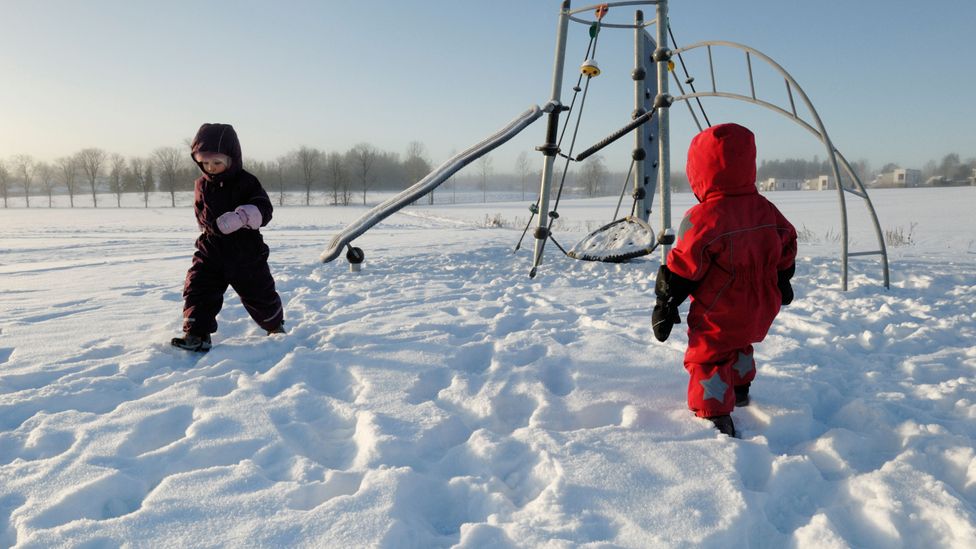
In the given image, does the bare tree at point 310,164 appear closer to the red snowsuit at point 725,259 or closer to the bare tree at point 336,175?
the bare tree at point 336,175

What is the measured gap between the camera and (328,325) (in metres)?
3.96

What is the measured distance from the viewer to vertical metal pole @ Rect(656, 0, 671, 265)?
5715mm

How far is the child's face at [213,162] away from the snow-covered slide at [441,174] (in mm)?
2816

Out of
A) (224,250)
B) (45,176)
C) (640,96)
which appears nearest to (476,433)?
(224,250)

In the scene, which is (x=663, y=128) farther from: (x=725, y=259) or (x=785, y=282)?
(x=725, y=259)

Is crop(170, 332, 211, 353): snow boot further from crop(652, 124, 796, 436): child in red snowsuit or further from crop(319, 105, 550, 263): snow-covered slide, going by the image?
crop(319, 105, 550, 263): snow-covered slide

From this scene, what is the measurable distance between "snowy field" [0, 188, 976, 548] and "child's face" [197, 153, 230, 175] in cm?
113

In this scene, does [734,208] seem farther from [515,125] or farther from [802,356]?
[515,125]

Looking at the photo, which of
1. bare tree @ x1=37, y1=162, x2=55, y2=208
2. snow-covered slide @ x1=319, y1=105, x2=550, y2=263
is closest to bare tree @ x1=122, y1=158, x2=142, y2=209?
Result: bare tree @ x1=37, y1=162, x2=55, y2=208

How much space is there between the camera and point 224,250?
3.43 m

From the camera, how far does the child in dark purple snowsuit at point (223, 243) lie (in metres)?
3.31

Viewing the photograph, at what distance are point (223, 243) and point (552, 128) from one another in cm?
387

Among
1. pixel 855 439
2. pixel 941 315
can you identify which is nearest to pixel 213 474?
pixel 855 439

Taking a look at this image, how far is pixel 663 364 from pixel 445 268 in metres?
4.15
